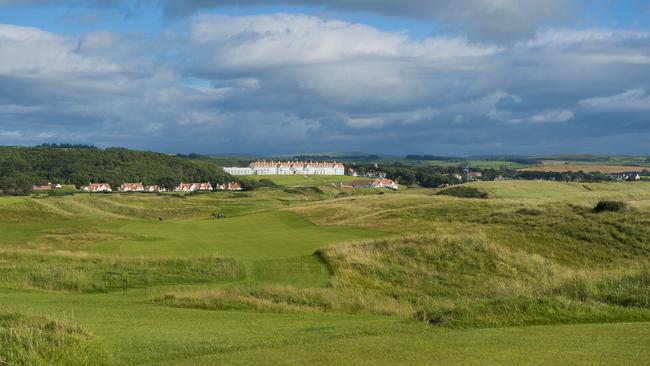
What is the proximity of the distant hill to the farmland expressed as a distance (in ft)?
371

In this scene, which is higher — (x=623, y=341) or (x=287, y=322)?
(x=623, y=341)

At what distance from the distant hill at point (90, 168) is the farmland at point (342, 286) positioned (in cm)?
11319

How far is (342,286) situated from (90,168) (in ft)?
541

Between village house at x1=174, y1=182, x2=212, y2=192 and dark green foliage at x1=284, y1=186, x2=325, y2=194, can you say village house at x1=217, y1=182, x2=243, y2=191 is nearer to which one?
village house at x1=174, y1=182, x2=212, y2=192

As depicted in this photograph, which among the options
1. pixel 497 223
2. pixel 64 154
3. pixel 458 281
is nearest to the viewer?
pixel 458 281

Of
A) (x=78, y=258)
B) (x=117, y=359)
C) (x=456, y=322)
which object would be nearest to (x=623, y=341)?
(x=456, y=322)

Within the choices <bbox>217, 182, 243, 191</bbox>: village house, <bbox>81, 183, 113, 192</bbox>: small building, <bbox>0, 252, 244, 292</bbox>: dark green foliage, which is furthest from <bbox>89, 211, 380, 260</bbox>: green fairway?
<bbox>217, 182, 243, 191</bbox>: village house

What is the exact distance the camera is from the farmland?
34.7 feet

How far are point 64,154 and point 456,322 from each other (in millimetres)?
191005

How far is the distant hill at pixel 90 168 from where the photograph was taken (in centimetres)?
16850

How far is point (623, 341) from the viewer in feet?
34.1

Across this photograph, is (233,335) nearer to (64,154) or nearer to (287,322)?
(287,322)

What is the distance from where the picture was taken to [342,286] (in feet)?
86.7

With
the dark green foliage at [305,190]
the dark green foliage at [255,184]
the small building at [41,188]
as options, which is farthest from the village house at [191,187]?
the dark green foliage at [305,190]
